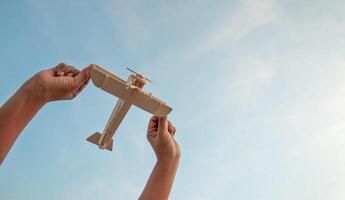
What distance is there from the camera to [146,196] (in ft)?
16.5

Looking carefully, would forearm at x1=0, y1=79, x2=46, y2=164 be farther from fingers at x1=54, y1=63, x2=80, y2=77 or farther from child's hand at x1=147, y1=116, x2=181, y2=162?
child's hand at x1=147, y1=116, x2=181, y2=162

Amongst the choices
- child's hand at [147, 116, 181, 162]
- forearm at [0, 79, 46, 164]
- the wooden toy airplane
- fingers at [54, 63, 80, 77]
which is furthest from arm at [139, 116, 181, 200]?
the wooden toy airplane

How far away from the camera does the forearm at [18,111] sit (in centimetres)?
365

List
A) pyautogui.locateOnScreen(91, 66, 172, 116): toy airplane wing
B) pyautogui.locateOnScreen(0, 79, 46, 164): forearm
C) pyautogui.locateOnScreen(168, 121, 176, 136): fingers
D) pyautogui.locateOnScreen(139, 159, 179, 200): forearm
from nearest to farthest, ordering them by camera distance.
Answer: pyautogui.locateOnScreen(0, 79, 46, 164): forearm < pyautogui.locateOnScreen(139, 159, 179, 200): forearm < pyautogui.locateOnScreen(168, 121, 176, 136): fingers < pyautogui.locateOnScreen(91, 66, 172, 116): toy airplane wing

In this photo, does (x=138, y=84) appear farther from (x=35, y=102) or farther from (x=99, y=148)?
(x=35, y=102)

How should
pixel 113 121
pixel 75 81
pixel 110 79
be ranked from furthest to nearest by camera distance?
pixel 113 121 → pixel 110 79 → pixel 75 81

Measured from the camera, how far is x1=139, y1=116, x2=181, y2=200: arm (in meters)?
5.14

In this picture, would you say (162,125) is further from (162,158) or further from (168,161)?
(168,161)

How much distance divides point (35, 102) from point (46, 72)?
1.05 meters

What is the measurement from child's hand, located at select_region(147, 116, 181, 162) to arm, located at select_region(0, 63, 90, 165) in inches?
71.0

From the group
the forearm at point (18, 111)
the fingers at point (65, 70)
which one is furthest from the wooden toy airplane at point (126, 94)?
the forearm at point (18, 111)

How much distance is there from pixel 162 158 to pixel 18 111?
2.83 meters

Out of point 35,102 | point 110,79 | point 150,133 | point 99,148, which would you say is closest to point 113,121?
point 99,148

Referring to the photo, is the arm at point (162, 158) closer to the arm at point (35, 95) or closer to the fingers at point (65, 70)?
the arm at point (35, 95)
